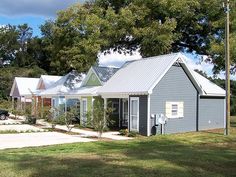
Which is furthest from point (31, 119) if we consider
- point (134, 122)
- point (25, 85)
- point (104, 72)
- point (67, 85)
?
point (25, 85)

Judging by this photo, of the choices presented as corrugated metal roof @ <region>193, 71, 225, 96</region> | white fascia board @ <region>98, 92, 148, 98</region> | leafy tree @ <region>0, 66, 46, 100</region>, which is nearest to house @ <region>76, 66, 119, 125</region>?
white fascia board @ <region>98, 92, 148, 98</region>

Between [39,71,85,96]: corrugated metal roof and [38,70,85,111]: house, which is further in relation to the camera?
[39,71,85,96]: corrugated metal roof

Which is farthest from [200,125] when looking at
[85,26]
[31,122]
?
[31,122]

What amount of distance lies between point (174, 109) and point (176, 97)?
0.81 m

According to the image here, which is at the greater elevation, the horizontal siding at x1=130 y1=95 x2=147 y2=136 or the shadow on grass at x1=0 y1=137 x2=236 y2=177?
the horizontal siding at x1=130 y1=95 x2=147 y2=136

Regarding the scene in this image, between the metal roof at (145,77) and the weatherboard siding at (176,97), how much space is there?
0.42 m

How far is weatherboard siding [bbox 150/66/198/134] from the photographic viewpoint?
25484 mm

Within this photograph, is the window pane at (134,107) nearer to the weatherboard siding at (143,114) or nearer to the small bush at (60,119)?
the weatherboard siding at (143,114)

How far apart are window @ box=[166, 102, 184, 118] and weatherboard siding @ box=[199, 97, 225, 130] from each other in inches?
85.3

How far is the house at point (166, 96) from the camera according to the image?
2522 centimetres

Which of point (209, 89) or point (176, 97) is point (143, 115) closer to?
point (176, 97)

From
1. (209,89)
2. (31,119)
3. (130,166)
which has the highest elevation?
(209,89)

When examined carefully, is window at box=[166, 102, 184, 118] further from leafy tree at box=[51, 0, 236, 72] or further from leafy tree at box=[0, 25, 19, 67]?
leafy tree at box=[0, 25, 19, 67]

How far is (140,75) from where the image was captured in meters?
27.9
